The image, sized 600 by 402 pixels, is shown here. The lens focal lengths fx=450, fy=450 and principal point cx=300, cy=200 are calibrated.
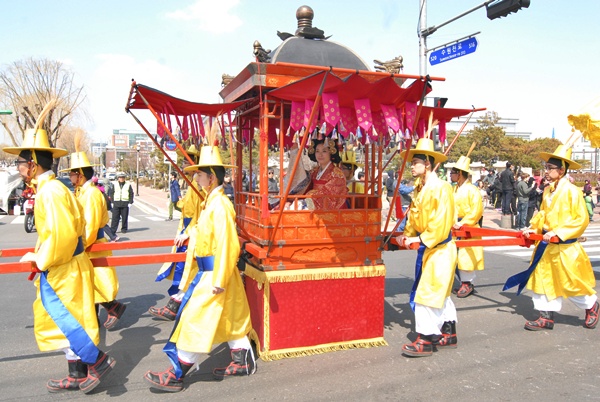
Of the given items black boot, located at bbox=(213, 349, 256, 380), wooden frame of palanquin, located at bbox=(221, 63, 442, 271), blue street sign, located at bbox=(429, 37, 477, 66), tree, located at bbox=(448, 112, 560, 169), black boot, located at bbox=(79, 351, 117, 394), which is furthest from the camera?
tree, located at bbox=(448, 112, 560, 169)

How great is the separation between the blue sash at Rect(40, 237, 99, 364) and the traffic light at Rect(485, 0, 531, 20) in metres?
8.96

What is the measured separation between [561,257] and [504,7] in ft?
19.4

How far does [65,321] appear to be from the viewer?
3262mm

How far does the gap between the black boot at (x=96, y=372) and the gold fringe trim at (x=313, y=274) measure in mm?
1405

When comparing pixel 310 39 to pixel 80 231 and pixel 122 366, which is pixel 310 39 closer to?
pixel 80 231

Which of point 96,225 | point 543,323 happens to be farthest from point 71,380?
point 543,323

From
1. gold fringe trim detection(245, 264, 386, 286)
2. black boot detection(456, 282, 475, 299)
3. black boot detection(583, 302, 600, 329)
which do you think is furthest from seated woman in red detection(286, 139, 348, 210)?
black boot detection(583, 302, 600, 329)

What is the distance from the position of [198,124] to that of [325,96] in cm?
159

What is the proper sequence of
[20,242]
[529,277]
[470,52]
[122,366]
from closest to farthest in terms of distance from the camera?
[122,366], [529,277], [470,52], [20,242]

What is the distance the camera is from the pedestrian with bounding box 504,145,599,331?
489cm

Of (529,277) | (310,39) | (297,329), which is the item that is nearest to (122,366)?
(297,329)

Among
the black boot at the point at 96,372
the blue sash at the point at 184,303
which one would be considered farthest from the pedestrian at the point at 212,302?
the black boot at the point at 96,372

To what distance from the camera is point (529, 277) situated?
517cm

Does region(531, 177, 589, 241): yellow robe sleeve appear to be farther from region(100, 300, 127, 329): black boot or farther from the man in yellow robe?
region(100, 300, 127, 329): black boot
